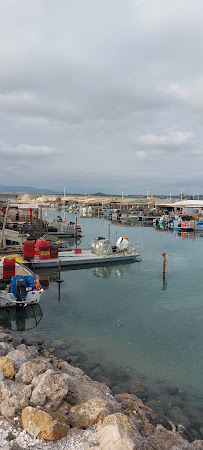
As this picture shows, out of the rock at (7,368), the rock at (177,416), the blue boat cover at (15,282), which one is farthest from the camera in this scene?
the blue boat cover at (15,282)

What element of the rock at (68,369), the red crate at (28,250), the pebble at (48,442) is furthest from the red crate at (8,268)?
the pebble at (48,442)

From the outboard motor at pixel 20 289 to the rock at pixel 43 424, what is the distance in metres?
13.5

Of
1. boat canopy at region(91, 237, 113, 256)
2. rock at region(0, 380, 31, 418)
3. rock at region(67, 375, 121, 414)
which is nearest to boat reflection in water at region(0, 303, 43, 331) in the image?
rock at region(67, 375, 121, 414)

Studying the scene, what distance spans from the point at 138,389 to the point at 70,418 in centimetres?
519

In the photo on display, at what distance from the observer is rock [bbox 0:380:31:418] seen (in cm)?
890

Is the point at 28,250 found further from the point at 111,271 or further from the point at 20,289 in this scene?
the point at 20,289

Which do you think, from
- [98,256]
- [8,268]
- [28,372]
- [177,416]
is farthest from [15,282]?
[98,256]

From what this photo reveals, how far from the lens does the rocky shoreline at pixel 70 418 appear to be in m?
7.89

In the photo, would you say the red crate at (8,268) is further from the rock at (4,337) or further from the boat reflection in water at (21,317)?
the rock at (4,337)

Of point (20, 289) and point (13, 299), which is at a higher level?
point (20, 289)

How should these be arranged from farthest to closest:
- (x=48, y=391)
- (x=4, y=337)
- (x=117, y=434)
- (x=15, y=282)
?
1. (x=15, y=282)
2. (x=4, y=337)
3. (x=48, y=391)
4. (x=117, y=434)

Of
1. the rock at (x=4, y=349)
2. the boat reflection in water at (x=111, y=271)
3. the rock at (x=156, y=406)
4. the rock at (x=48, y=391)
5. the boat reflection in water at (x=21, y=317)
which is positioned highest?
the rock at (x=48, y=391)

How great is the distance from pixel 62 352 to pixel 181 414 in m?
6.90

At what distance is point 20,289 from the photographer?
21625 millimetres
